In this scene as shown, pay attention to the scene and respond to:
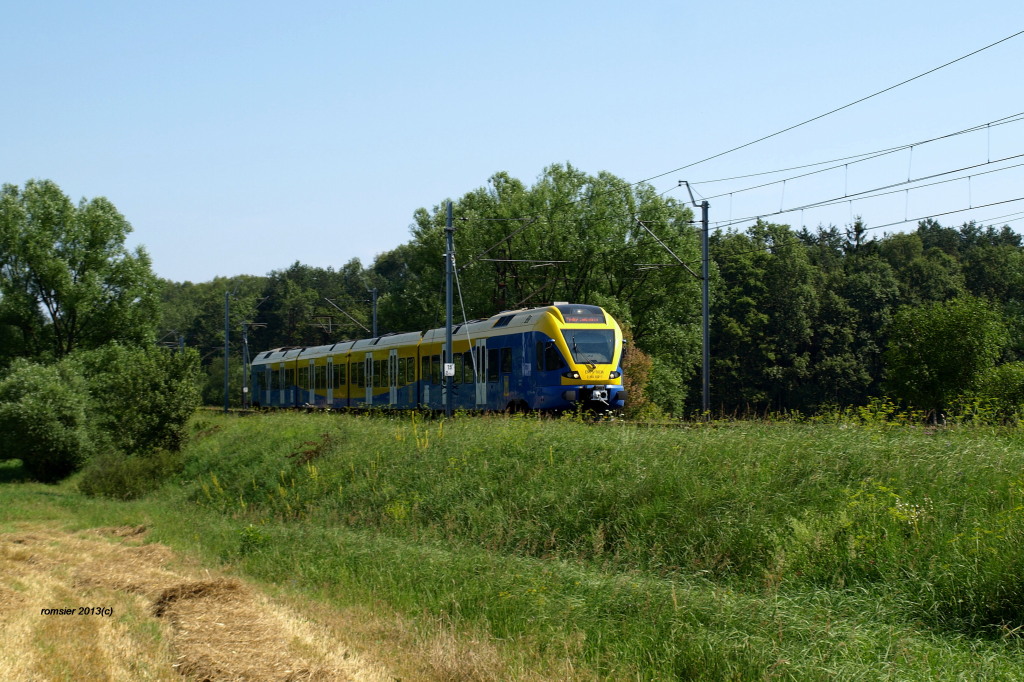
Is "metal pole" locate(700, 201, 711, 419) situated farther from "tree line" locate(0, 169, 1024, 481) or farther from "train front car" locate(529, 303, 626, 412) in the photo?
"train front car" locate(529, 303, 626, 412)

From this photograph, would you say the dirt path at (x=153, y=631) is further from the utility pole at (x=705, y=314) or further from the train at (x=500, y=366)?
the utility pole at (x=705, y=314)

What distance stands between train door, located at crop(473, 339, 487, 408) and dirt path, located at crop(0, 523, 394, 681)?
564 inches

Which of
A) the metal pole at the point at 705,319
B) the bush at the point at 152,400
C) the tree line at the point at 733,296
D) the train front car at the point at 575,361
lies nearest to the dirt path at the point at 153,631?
the train front car at the point at 575,361

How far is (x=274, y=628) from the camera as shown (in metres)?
8.96

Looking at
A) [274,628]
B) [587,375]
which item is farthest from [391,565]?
[587,375]

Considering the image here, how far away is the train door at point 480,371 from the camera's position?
26.8m

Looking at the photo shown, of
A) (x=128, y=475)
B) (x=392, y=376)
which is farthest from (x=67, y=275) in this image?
(x=128, y=475)

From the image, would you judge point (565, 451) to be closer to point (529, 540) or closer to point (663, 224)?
point (529, 540)

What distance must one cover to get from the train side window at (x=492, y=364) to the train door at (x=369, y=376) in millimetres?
9485

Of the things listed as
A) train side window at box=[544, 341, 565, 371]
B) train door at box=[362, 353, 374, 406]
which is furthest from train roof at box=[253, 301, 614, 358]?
train side window at box=[544, 341, 565, 371]

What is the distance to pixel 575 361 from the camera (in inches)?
920

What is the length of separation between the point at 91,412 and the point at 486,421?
20.7m

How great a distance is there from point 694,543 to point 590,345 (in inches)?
510

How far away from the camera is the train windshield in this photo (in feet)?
77.1
